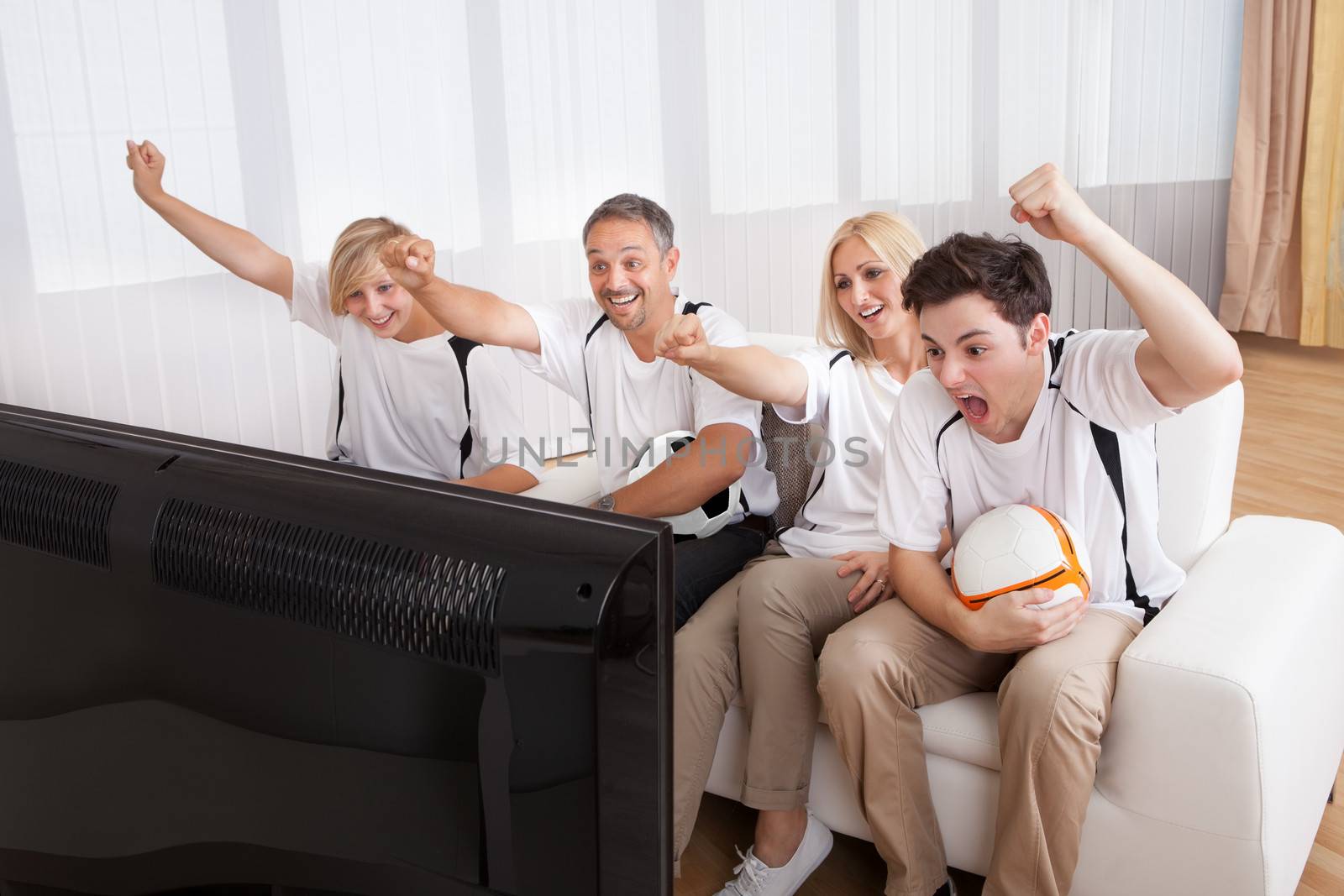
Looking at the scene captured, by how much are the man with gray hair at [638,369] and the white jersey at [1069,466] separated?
15.5 inches

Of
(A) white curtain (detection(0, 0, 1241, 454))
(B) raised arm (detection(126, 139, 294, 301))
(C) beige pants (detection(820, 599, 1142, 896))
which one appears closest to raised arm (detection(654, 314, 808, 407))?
(C) beige pants (detection(820, 599, 1142, 896))

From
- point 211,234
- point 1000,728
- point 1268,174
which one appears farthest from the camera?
point 1268,174

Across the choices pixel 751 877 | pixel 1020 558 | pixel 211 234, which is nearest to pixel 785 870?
pixel 751 877

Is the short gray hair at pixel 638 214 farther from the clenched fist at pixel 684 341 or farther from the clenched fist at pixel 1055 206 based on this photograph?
the clenched fist at pixel 1055 206

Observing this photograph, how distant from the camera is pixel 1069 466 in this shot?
5.59 feet

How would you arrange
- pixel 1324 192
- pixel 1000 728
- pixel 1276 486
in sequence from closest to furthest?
pixel 1000 728 < pixel 1276 486 < pixel 1324 192

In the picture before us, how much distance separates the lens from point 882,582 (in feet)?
6.36

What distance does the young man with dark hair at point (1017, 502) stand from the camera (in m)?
1.52

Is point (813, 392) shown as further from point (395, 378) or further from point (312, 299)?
point (312, 299)

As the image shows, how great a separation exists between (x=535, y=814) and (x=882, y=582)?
1.51 metres

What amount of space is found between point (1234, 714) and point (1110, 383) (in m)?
0.48

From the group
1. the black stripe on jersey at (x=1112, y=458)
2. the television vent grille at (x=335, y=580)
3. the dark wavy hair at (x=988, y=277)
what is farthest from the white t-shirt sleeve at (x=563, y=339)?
the television vent grille at (x=335, y=580)

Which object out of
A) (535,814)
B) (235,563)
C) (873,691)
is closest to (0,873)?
(235,563)

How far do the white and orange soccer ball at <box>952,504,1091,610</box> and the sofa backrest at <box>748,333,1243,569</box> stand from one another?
30cm
